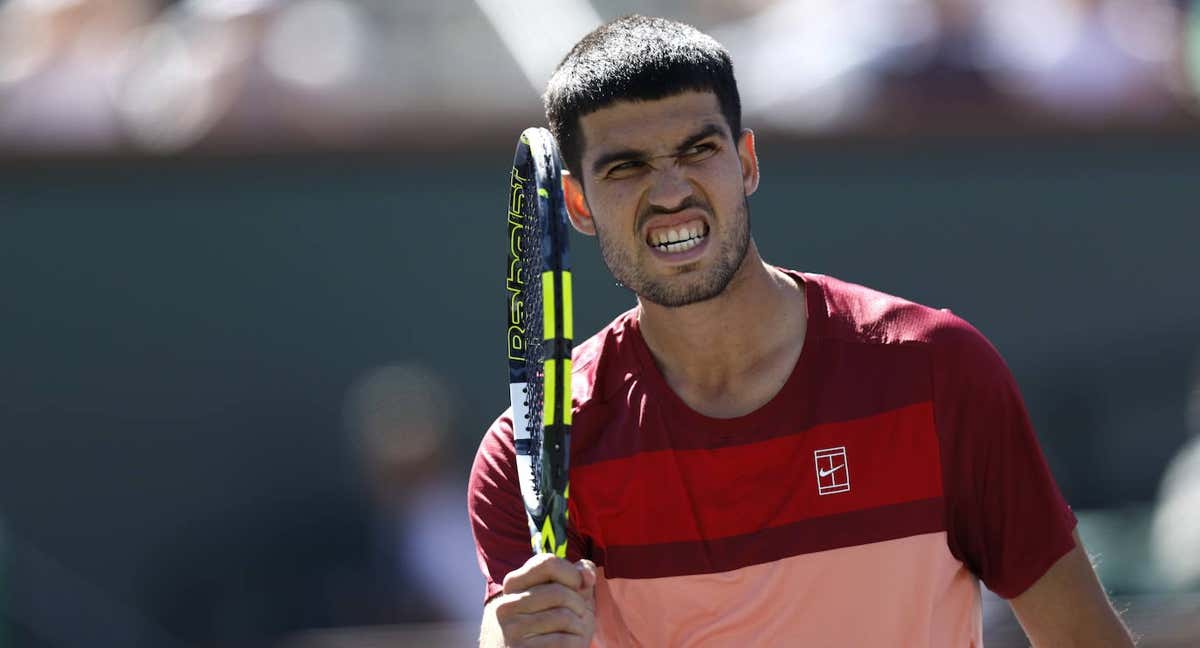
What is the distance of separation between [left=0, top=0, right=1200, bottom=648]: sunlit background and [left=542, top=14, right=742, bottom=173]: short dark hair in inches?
150

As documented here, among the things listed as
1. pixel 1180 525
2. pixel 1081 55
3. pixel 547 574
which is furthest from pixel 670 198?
pixel 1081 55

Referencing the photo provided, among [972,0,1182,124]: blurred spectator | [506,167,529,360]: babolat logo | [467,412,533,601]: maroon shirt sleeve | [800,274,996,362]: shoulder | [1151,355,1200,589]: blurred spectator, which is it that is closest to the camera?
[800,274,996,362]: shoulder

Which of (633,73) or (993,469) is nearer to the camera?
(993,469)

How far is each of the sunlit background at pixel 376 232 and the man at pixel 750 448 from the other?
383cm

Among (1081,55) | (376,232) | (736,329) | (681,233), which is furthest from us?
(376,232)

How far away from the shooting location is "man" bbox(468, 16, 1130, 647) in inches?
99.3

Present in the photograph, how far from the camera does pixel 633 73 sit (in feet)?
8.63

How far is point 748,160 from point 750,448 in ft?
1.62

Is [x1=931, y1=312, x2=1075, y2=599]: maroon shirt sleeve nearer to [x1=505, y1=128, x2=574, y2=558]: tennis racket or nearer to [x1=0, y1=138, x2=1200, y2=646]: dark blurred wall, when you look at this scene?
[x1=505, y1=128, x2=574, y2=558]: tennis racket

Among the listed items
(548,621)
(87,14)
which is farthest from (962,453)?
(87,14)

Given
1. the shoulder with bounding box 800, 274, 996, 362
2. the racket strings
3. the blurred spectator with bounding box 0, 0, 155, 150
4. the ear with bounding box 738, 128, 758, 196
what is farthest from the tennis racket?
the blurred spectator with bounding box 0, 0, 155, 150

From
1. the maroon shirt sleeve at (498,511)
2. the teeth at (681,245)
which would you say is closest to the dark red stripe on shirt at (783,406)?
the maroon shirt sleeve at (498,511)

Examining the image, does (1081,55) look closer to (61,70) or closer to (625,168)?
(61,70)

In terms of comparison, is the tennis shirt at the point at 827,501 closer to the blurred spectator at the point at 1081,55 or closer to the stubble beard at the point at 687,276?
the stubble beard at the point at 687,276
